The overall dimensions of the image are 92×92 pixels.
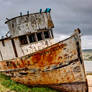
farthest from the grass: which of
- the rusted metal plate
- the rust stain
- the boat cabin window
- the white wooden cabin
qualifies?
the rusted metal plate

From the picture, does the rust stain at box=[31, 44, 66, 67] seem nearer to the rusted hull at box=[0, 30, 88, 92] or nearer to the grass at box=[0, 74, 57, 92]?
the rusted hull at box=[0, 30, 88, 92]

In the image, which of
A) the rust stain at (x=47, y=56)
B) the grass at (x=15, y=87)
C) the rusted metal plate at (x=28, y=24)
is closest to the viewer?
the rust stain at (x=47, y=56)

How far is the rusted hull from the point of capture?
888cm

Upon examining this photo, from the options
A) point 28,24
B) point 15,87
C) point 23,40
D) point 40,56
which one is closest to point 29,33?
point 28,24

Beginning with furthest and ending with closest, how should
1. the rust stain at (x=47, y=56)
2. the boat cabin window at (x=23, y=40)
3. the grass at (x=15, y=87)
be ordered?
1. the boat cabin window at (x=23, y=40)
2. the grass at (x=15, y=87)
3. the rust stain at (x=47, y=56)

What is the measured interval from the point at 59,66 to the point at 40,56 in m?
1.16

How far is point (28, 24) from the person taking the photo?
33.2 feet

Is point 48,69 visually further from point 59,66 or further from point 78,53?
point 78,53

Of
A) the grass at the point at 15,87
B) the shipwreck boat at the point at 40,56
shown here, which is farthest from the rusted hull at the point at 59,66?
the grass at the point at 15,87

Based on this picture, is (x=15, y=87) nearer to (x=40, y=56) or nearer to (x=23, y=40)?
(x=40, y=56)

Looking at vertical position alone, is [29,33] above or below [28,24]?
below

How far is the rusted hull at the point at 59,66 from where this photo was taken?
8875mm

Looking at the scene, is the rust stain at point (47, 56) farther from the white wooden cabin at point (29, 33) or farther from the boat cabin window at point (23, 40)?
the boat cabin window at point (23, 40)

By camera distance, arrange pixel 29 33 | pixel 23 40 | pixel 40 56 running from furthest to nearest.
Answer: pixel 23 40 → pixel 29 33 → pixel 40 56
